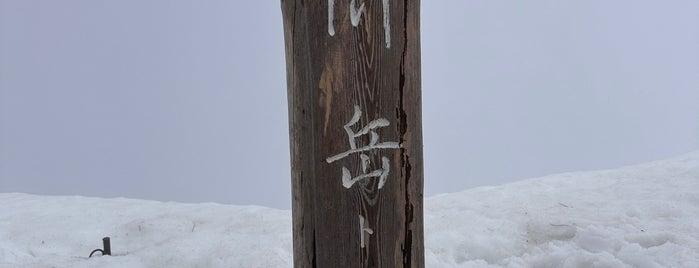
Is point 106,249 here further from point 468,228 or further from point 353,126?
point 353,126

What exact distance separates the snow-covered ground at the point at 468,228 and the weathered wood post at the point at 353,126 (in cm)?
82

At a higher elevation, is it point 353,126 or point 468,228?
point 353,126

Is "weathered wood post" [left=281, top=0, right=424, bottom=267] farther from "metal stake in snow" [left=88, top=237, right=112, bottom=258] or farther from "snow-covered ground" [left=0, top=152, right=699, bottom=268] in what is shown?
"metal stake in snow" [left=88, top=237, right=112, bottom=258]

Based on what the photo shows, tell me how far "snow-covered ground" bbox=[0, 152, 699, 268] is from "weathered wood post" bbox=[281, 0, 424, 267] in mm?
820

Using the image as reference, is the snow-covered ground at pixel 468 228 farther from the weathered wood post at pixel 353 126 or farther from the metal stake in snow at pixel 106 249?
the weathered wood post at pixel 353 126

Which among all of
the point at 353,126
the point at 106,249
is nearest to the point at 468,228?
the point at 353,126

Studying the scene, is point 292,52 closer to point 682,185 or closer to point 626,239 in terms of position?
point 626,239

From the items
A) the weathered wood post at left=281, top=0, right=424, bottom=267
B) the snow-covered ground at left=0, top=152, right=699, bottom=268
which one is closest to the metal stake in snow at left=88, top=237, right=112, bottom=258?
the snow-covered ground at left=0, top=152, right=699, bottom=268

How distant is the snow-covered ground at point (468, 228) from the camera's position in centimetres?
222

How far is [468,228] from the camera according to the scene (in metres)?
2.46

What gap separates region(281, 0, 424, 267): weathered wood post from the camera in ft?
4.42

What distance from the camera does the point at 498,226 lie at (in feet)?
8.09

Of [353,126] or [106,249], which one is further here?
[106,249]

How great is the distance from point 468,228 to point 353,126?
1244 mm
